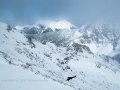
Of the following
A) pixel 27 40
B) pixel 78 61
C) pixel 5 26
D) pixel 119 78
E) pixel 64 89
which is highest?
pixel 5 26

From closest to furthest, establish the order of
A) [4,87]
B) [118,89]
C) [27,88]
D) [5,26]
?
[4,87]
[27,88]
[118,89]
[5,26]

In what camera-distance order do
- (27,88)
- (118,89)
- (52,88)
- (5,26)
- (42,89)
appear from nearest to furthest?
(27,88) < (42,89) < (52,88) < (118,89) < (5,26)

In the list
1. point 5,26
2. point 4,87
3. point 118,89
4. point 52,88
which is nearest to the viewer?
point 4,87

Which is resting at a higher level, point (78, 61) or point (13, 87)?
point (78, 61)

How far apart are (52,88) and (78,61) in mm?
57277

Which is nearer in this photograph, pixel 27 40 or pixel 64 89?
pixel 64 89

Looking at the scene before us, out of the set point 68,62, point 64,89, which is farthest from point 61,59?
point 64,89

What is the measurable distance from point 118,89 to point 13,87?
41.0 meters

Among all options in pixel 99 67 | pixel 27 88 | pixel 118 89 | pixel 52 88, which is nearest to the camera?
pixel 27 88

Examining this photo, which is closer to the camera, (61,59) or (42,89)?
(42,89)

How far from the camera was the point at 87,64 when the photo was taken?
215 ft

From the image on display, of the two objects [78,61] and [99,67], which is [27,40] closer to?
[78,61]

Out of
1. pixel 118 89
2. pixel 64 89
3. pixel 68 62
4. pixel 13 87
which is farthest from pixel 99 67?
pixel 13 87

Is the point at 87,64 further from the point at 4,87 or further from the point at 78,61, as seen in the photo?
the point at 4,87
